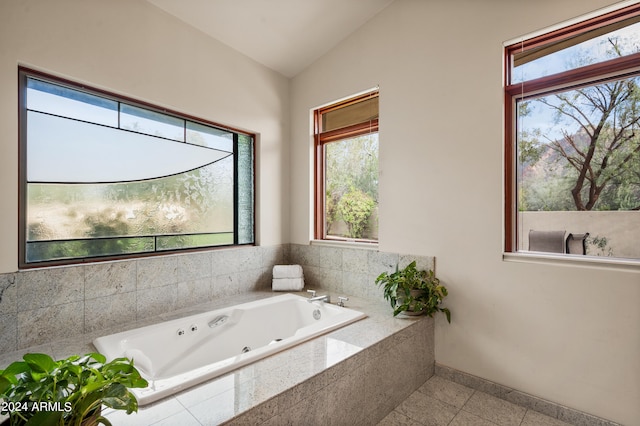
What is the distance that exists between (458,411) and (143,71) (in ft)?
10.3

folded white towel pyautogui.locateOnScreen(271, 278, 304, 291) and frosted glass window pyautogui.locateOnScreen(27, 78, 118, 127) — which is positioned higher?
frosted glass window pyautogui.locateOnScreen(27, 78, 118, 127)

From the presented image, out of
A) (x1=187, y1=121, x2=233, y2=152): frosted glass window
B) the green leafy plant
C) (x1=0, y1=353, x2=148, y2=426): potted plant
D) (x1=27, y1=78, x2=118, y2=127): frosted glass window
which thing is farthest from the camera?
the green leafy plant

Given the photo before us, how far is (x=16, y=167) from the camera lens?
177 centimetres

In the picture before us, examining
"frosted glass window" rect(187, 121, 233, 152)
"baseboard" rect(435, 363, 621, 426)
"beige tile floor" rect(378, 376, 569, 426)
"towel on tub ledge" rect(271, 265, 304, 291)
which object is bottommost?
"beige tile floor" rect(378, 376, 569, 426)

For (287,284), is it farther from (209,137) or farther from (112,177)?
(112,177)

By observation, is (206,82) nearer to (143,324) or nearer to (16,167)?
(16,167)

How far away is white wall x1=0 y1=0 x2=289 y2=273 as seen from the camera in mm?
1751

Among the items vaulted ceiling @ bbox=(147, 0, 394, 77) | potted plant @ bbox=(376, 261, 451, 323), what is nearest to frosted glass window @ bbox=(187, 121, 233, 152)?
vaulted ceiling @ bbox=(147, 0, 394, 77)

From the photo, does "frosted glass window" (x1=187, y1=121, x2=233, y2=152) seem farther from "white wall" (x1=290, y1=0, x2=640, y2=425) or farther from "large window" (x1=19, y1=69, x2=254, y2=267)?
"white wall" (x1=290, y1=0, x2=640, y2=425)

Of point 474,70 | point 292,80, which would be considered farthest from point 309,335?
point 292,80

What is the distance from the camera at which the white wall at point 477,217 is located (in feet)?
5.72

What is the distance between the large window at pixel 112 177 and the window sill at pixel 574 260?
2.38m

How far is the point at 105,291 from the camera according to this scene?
210cm

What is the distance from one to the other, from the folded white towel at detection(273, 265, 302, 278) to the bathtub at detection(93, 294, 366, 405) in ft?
0.89
